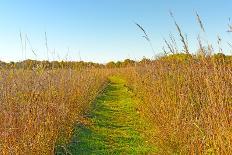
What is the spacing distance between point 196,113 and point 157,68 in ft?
13.6

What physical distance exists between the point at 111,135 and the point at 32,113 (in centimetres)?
342

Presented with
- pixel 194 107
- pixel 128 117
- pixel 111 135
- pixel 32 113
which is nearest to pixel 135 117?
pixel 128 117

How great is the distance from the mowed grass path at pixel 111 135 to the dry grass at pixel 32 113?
0.35 m

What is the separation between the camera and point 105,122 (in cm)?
1062

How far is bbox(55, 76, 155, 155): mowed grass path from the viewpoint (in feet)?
25.2

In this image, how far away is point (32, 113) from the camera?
5840 millimetres

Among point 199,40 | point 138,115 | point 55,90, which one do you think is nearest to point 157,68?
point 138,115

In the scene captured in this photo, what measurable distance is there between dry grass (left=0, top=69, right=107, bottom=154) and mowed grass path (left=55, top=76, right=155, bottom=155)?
1.16ft

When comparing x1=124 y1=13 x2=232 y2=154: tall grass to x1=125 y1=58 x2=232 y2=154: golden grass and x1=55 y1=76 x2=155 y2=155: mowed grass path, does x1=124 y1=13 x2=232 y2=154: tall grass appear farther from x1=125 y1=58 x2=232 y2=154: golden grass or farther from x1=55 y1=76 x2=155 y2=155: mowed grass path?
x1=55 y1=76 x2=155 y2=155: mowed grass path

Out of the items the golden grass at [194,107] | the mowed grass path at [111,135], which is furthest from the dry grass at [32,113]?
the golden grass at [194,107]

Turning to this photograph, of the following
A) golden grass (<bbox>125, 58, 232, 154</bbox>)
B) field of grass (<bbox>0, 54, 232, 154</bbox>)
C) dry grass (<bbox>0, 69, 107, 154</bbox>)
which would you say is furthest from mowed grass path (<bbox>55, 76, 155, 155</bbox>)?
golden grass (<bbox>125, 58, 232, 154</bbox>)

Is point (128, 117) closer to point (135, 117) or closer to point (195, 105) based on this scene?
point (135, 117)

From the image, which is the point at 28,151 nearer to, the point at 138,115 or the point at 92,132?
the point at 92,132

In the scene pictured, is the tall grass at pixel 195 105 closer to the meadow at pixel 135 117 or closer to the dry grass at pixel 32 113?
the meadow at pixel 135 117
